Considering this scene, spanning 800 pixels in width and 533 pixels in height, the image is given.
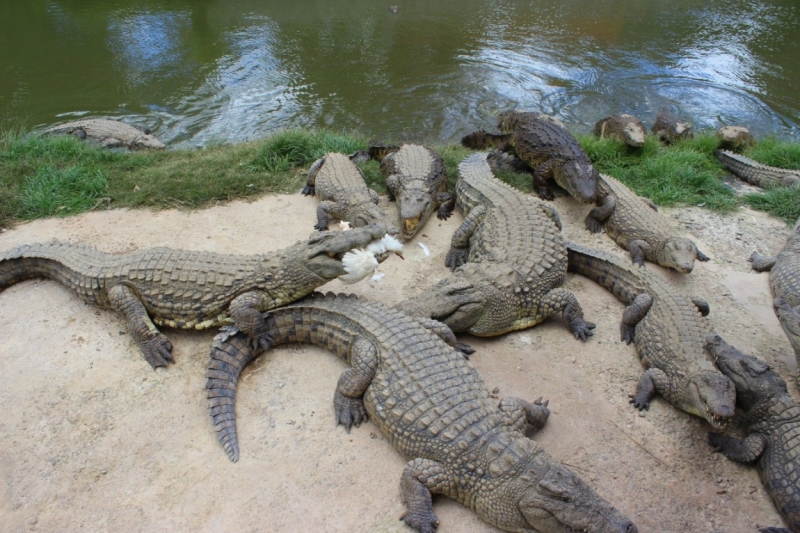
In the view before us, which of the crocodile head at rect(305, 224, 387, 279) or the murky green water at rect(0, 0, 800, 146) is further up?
the crocodile head at rect(305, 224, 387, 279)

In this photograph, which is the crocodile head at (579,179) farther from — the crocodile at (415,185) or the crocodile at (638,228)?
the crocodile at (415,185)

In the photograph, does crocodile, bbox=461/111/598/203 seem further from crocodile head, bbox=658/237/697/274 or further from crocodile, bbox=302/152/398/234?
crocodile, bbox=302/152/398/234

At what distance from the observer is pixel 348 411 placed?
142 inches

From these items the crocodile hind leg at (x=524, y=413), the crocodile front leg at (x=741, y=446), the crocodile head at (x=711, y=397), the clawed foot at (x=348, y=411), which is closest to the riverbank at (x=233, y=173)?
the clawed foot at (x=348, y=411)

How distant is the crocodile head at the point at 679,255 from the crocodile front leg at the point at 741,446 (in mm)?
1994

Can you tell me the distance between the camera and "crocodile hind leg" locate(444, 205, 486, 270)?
5.40 m

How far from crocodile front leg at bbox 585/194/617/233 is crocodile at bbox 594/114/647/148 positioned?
6.86ft

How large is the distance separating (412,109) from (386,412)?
8.14m

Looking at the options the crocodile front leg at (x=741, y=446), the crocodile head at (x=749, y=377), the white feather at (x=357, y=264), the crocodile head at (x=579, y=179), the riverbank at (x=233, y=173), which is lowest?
the riverbank at (x=233, y=173)

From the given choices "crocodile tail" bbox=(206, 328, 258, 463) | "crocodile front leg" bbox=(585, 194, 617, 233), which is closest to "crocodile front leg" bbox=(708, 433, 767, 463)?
"crocodile front leg" bbox=(585, 194, 617, 233)

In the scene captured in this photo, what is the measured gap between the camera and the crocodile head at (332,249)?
3941 mm

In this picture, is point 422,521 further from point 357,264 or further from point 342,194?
point 342,194

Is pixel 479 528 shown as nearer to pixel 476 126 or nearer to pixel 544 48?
pixel 476 126

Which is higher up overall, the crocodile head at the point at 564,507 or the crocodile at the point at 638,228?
the crocodile head at the point at 564,507
